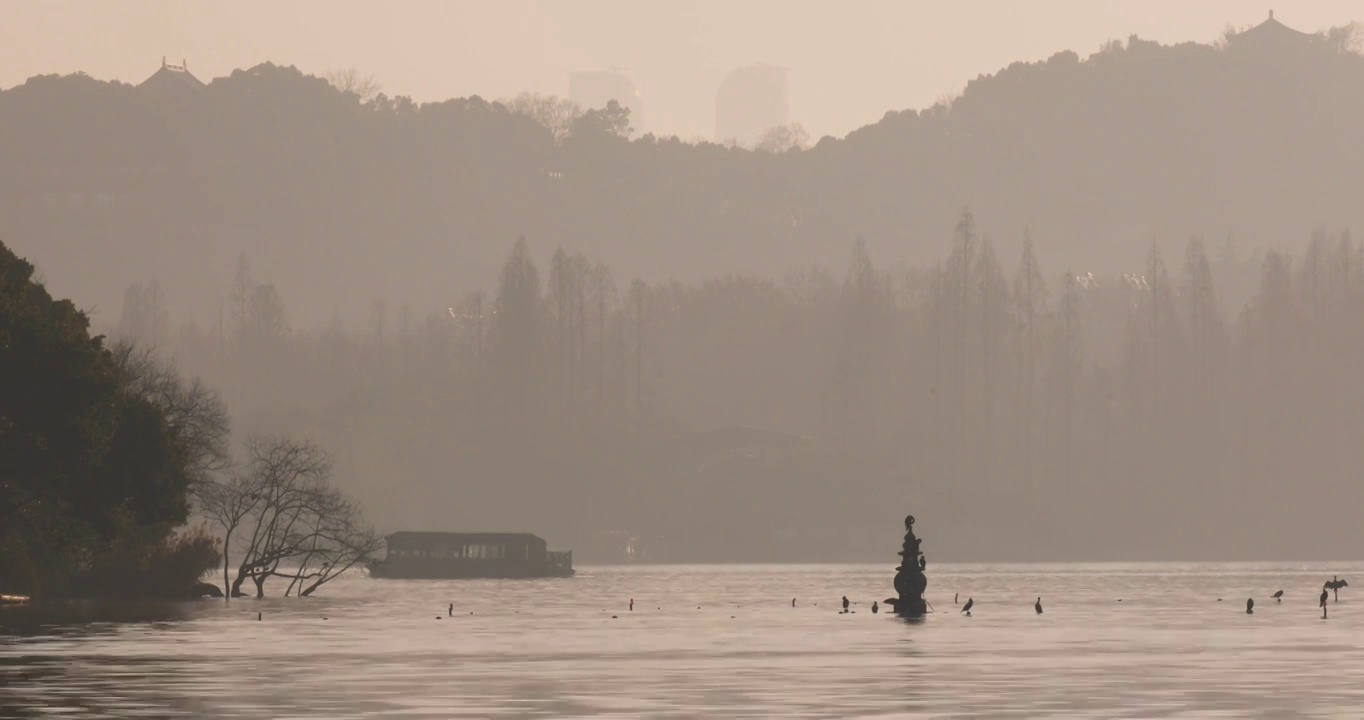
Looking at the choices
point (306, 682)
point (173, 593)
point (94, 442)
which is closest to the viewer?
point (306, 682)

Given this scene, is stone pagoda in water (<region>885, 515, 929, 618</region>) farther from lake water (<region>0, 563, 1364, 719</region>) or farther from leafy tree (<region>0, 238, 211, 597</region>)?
leafy tree (<region>0, 238, 211, 597</region>)

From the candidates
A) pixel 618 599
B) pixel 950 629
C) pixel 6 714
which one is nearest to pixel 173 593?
pixel 618 599

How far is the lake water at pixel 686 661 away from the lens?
193 ft

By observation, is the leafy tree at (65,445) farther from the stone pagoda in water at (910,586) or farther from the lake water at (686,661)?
the stone pagoda in water at (910,586)

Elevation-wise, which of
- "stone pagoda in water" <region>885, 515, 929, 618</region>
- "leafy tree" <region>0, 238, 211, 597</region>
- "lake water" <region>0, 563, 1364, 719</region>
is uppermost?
"leafy tree" <region>0, 238, 211, 597</region>

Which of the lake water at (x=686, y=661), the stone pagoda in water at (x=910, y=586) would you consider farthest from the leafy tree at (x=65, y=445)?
the stone pagoda in water at (x=910, y=586)

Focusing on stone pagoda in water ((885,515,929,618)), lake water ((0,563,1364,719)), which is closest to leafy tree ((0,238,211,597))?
lake water ((0,563,1364,719))

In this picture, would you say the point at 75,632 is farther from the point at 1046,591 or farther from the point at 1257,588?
the point at 1257,588

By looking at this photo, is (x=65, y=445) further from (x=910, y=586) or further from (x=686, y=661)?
(x=910, y=586)

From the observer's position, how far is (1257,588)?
171 metres

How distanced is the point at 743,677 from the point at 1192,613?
58.3m

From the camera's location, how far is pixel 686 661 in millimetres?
79000

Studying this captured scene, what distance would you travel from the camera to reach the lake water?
58.7m

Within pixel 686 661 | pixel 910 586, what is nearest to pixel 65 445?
pixel 686 661
